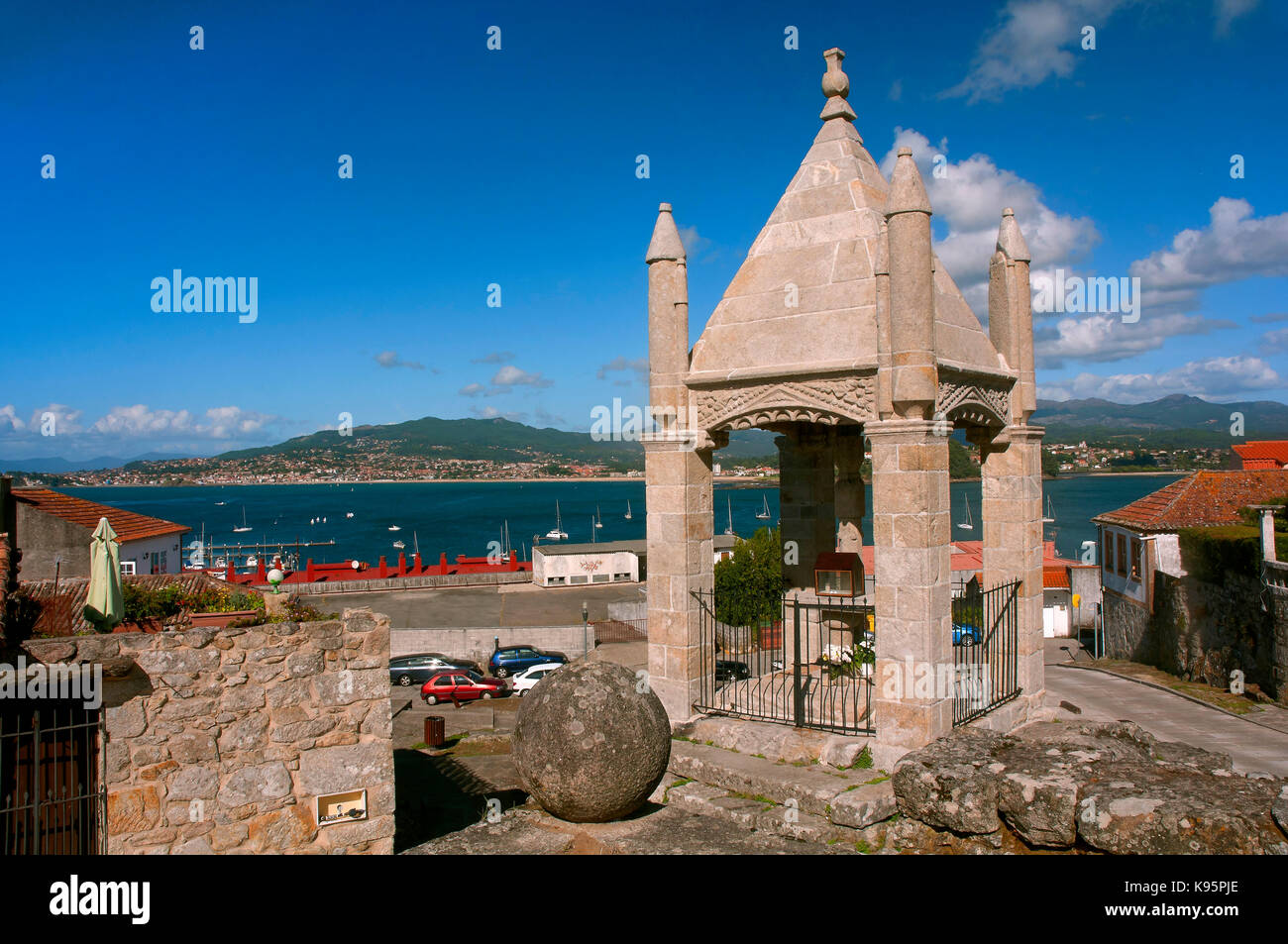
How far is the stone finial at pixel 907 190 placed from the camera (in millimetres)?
8812

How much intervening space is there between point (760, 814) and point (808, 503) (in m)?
5.68

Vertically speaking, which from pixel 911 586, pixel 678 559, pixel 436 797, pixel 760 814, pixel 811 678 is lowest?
pixel 436 797

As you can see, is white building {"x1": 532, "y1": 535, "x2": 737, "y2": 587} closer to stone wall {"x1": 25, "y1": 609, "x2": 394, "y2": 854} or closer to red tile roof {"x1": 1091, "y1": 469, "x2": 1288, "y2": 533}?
red tile roof {"x1": 1091, "y1": 469, "x2": 1288, "y2": 533}

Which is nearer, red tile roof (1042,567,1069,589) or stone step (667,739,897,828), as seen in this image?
stone step (667,739,897,828)

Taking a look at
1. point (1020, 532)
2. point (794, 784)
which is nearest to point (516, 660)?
point (1020, 532)

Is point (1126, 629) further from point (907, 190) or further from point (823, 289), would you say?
point (907, 190)

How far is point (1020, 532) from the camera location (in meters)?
10.9

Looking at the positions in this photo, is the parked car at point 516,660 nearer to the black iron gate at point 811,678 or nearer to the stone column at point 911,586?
the black iron gate at point 811,678

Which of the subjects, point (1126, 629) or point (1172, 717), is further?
point (1126, 629)

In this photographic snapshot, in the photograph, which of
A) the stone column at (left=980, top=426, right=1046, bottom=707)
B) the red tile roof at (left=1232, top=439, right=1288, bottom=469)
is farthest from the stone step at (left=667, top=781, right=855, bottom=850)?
the red tile roof at (left=1232, top=439, right=1288, bottom=469)

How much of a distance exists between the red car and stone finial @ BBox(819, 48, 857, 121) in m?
20.0

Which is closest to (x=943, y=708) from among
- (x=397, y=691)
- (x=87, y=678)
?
(x=87, y=678)

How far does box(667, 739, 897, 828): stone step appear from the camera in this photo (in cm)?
809
